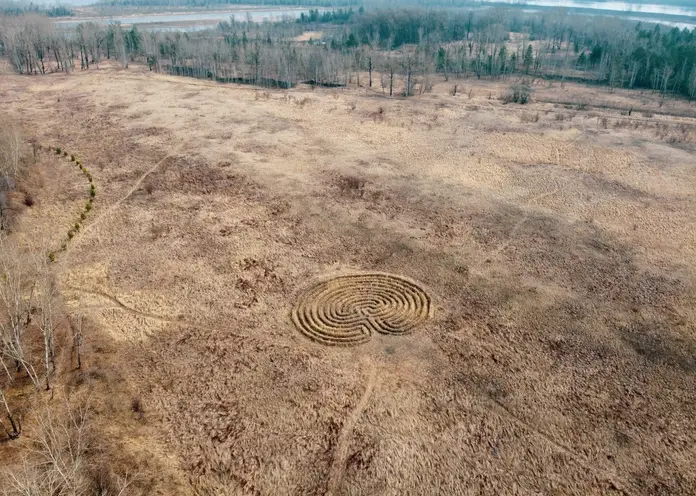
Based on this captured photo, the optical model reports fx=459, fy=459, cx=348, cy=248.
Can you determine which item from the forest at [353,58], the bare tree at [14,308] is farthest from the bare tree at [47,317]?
the forest at [353,58]

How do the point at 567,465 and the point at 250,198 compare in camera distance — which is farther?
the point at 250,198

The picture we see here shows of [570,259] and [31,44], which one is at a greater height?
[31,44]

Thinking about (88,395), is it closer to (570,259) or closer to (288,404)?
(288,404)

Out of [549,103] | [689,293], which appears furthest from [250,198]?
[549,103]

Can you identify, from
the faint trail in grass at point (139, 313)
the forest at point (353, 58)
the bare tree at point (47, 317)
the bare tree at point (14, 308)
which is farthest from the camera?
the forest at point (353, 58)

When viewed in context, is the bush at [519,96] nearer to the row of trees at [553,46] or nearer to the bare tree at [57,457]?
the row of trees at [553,46]

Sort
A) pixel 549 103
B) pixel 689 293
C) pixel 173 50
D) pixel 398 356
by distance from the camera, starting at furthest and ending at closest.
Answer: pixel 173 50 < pixel 549 103 < pixel 689 293 < pixel 398 356

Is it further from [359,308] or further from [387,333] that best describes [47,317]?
[387,333]
